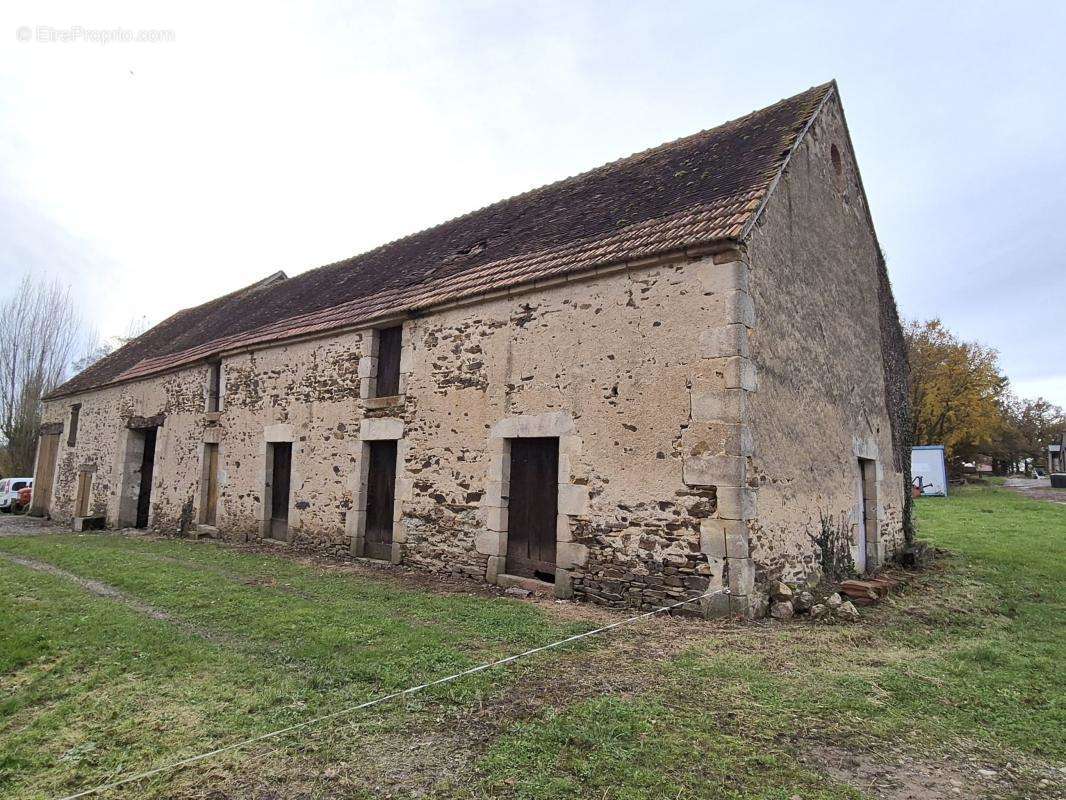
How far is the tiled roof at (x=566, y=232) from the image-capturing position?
7439mm

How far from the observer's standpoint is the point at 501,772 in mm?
2988

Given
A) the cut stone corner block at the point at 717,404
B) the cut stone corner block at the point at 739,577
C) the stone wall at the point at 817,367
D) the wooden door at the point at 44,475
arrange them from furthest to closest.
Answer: the wooden door at the point at 44,475 < the stone wall at the point at 817,367 < the cut stone corner block at the point at 717,404 < the cut stone corner block at the point at 739,577

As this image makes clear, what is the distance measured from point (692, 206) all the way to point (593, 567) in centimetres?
469

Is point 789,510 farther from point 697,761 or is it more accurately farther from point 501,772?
point 501,772

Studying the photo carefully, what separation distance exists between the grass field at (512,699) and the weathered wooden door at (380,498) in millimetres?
2641

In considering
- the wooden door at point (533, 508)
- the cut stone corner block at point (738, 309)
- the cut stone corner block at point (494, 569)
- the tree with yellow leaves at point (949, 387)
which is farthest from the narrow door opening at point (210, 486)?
the tree with yellow leaves at point (949, 387)

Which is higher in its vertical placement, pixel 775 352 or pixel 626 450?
pixel 775 352

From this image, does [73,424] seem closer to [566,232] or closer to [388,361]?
[388,361]

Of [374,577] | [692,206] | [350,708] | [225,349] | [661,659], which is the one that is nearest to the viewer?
[350,708]

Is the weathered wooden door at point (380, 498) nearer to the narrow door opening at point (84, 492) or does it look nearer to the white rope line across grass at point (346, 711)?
the white rope line across grass at point (346, 711)

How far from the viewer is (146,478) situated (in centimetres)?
1594

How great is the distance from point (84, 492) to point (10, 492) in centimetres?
914

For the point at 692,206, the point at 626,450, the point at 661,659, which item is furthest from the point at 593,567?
the point at 692,206

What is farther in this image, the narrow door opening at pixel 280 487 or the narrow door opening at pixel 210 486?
the narrow door opening at pixel 210 486
